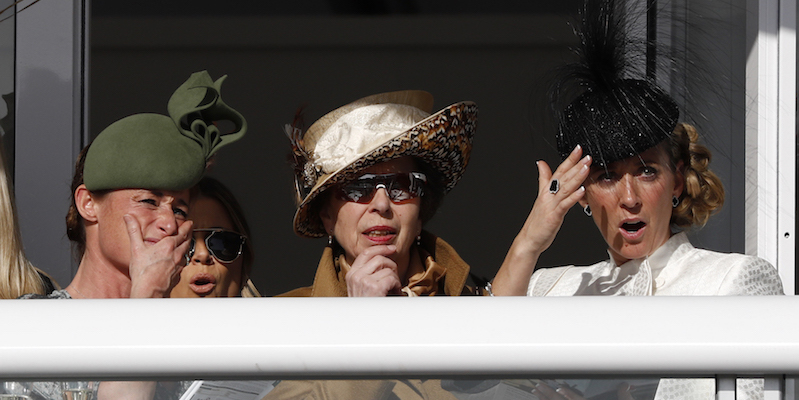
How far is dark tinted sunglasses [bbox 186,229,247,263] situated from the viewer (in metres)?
1.90

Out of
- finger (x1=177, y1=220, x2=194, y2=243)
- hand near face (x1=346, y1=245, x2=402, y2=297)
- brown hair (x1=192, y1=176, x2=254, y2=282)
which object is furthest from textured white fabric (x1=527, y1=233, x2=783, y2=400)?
finger (x1=177, y1=220, x2=194, y2=243)

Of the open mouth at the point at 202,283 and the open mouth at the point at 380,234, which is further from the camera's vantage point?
the open mouth at the point at 202,283

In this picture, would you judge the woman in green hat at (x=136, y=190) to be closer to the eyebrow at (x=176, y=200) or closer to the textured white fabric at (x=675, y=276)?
the eyebrow at (x=176, y=200)

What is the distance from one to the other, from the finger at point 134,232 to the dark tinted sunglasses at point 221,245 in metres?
0.30

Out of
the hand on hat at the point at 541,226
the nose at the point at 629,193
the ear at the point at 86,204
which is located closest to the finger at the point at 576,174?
the hand on hat at the point at 541,226

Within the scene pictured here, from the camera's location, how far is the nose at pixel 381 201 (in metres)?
1.70

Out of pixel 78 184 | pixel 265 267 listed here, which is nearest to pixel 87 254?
pixel 78 184

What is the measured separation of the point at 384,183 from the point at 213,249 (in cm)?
49

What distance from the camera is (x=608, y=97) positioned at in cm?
170

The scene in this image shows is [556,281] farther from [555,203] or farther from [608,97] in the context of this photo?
[608,97]

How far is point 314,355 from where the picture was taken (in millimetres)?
536

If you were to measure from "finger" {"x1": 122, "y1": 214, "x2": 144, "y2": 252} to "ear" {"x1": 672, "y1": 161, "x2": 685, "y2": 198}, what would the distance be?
1162 millimetres

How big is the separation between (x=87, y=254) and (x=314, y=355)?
4.38 feet

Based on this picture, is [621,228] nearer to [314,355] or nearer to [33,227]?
[314,355]
